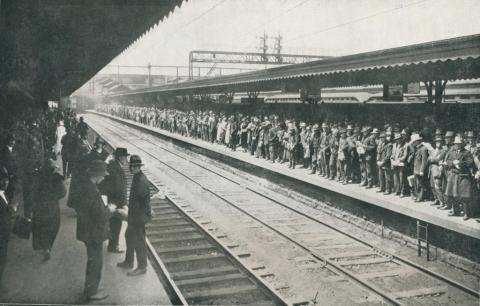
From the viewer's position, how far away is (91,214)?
4.56m

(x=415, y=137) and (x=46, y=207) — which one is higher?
(x=415, y=137)

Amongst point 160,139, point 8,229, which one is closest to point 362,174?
point 8,229

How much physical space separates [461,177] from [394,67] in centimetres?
307

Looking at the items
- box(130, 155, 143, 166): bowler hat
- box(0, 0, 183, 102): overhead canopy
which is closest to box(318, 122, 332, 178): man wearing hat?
box(0, 0, 183, 102): overhead canopy

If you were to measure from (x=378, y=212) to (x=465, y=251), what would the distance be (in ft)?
7.42

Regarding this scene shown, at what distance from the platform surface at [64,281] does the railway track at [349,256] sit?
321 centimetres

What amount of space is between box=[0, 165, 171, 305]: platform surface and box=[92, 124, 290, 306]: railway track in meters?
0.33

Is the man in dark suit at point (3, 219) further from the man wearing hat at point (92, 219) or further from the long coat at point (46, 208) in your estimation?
the long coat at point (46, 208)

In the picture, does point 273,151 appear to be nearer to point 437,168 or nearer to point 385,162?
point 385,162

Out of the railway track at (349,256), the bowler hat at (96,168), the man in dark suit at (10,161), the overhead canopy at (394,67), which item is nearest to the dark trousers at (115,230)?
the man in dark suit at (10,161)

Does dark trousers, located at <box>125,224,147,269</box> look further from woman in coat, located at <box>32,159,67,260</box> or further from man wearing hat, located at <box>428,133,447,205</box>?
man wearing hat, located at <box>428,133,447,205</box>

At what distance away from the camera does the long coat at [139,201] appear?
5.28m

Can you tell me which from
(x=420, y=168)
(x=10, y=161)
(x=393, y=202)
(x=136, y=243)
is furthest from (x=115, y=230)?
(x=420, y=168)

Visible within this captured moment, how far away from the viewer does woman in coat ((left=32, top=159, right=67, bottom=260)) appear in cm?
553
